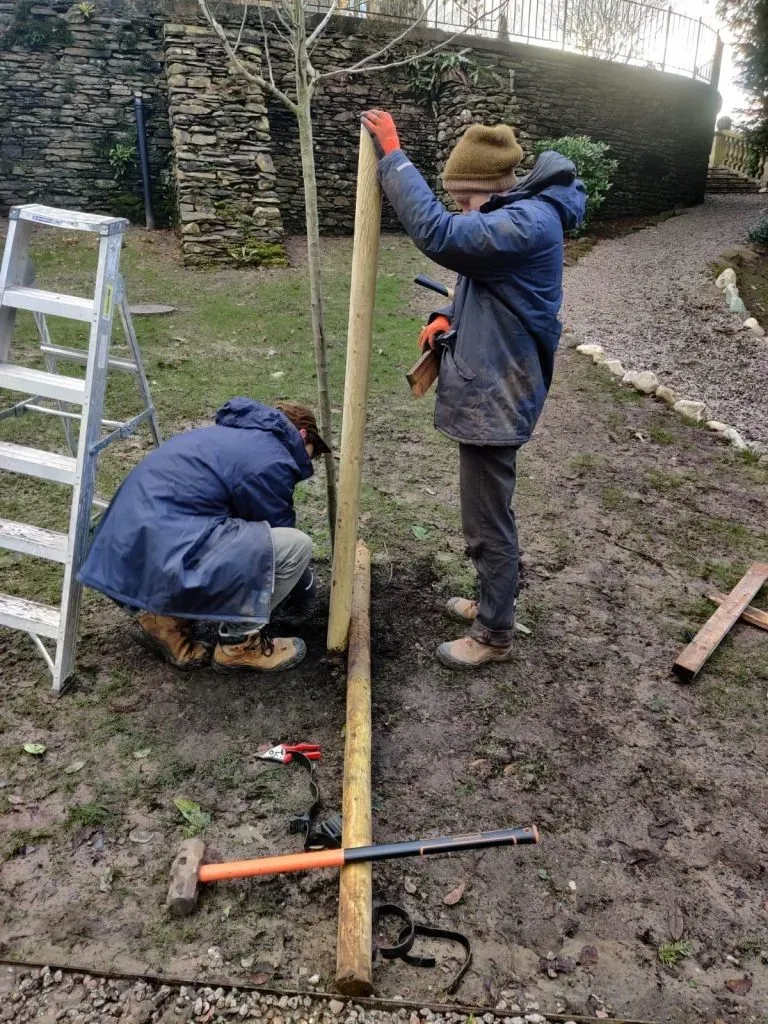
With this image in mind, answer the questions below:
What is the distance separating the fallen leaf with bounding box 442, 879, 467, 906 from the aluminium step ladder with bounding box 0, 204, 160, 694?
5.96 ft

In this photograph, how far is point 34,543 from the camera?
301 centimetres

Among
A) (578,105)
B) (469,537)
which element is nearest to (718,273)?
(578,105)

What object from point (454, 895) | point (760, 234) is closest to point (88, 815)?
point (454, 895)

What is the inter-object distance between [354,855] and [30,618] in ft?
5.70

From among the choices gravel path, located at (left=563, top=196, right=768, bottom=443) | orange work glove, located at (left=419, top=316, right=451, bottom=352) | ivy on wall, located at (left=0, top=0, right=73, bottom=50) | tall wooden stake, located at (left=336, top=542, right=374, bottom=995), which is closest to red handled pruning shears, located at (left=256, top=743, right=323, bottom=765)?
tall wooden stake, located at (left=336, top=542, right=374, bottom=995)

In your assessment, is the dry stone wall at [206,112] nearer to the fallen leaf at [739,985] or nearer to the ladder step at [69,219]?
the ladder step at [69,219]

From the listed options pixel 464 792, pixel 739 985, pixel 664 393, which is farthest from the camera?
pixel 664 393

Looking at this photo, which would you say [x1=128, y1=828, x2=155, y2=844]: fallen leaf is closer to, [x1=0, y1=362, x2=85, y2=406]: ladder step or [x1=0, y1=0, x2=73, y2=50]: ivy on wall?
[x1=0, y1=362, x2=85, y2=406]: ladder step

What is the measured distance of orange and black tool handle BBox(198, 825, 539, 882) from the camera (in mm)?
2240

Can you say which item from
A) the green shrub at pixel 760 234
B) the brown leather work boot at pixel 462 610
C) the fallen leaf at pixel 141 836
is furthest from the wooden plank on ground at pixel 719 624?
the green shrub at pixel 760 234

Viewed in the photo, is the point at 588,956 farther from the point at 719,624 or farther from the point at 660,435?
the point at 660,435

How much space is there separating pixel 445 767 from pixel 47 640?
2.00 m

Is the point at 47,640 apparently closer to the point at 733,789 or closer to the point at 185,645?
the point at 185,645

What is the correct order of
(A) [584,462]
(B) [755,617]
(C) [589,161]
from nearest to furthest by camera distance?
(B) [755,617], (A) [584,462], (C) [589,161]
